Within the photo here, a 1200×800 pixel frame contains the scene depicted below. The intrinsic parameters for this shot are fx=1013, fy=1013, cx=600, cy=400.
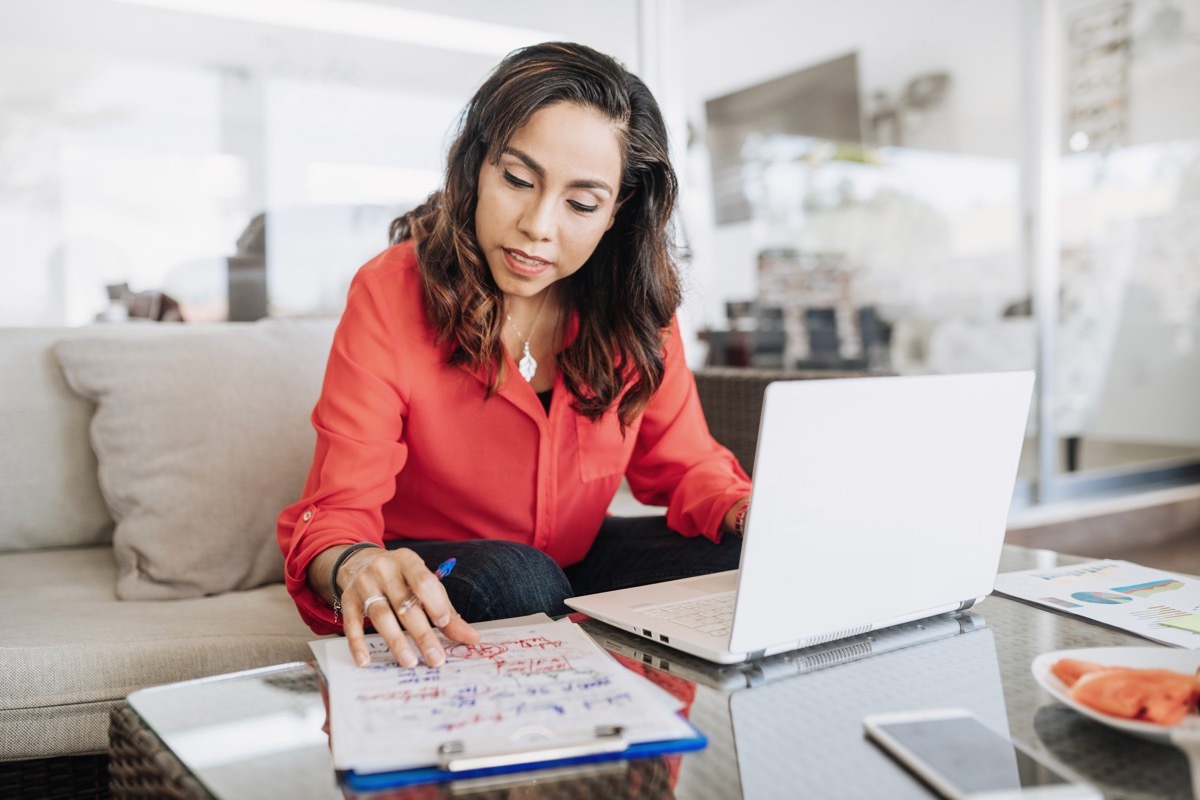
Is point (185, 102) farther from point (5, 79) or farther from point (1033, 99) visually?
point (1033, 99)

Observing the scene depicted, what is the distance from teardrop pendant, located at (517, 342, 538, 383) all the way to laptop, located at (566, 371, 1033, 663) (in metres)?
0.46

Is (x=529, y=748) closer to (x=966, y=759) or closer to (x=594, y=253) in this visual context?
(x=966, y=759)

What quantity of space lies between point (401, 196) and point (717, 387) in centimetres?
99

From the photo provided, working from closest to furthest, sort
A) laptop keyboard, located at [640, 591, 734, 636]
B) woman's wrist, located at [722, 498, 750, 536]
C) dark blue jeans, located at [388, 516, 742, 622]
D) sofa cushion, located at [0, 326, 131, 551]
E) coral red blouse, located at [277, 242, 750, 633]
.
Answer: laptop keyboard, located at [640, 591, 734, 636], dark blue jeans, located at [388, 516, 742, 622], coral red blouse, located at [277, 242, 750, 633], woman's wrist, located at [722, 498, 750, 536], sofa cushion, located at [0, 326, 131, 551]

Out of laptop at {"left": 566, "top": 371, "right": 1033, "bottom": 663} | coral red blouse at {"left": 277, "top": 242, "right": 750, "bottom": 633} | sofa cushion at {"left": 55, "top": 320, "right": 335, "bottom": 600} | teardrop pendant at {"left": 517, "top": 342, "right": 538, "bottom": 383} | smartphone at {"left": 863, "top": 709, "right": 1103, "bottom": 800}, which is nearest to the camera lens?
smartphone at {"left": 863, "top": 709, "right": 1103, "bottom": 800}

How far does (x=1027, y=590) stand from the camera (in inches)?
44.6

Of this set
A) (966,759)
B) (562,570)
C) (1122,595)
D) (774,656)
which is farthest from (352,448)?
(1122,595)

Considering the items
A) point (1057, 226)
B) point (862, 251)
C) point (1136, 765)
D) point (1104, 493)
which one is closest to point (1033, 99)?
point (1057, 226)

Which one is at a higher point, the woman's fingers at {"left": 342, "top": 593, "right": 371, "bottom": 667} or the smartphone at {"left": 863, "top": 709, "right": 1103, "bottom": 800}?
the woman's fingers at {"left": 342, "top": 593, "right": 371, "bottom": 667}

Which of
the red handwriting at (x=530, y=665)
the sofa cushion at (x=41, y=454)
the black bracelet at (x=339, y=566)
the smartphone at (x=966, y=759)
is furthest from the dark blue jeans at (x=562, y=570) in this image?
the sofa cushion at (x=41, y=454)

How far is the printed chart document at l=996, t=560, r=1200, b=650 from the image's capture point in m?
0.98

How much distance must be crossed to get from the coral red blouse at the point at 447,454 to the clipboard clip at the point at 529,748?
47 cm

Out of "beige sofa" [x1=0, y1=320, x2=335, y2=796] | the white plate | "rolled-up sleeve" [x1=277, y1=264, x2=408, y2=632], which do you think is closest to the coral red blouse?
"rolled-up sleeve" [x1=277, y1=264, x2=408, y2=632]

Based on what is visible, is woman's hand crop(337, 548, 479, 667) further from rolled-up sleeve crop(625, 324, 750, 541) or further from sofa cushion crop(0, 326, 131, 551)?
sofa cushion crop(0, 326, 131, 551)
